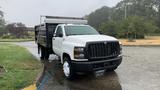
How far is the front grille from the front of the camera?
7781mm

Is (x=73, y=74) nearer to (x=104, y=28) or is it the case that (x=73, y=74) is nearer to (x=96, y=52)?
(x=96, y=52)

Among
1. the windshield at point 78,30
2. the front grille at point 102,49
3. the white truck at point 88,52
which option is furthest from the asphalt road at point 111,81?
the windshield at point 78,30

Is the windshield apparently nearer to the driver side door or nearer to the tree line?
the driver side door

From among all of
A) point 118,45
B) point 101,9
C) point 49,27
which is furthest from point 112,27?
point 101,9

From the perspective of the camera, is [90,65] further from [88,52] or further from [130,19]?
[130,19]

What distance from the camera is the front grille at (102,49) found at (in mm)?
7781

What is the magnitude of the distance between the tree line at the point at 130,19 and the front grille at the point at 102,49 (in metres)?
25.4

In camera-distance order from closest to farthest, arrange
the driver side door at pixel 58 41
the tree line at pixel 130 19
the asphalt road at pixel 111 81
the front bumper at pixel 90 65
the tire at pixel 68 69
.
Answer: the asphalt road at pixel 111 81 < the front bumper at pixel 90 65 < the tire at pixel 68 69 < the driver side door at pixel 58 41 < the tree line at pixel 130 19

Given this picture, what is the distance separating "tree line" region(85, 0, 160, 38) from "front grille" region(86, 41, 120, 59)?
2539 cm

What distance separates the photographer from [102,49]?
797 cm

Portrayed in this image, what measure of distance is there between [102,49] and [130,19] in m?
27.4

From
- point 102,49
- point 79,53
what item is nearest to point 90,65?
point 79,53

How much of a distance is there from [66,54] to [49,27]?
318 centimetres

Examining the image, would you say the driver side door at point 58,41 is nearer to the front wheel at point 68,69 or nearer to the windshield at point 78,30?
the windshield at point 78,30
